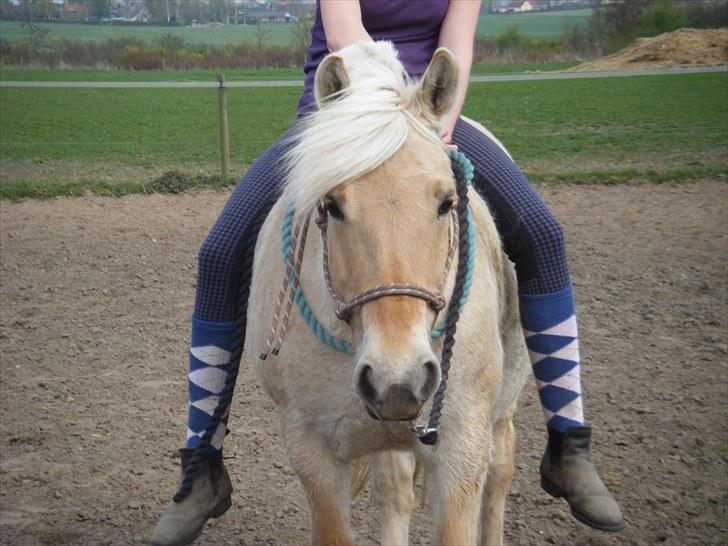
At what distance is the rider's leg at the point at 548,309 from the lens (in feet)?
9.58

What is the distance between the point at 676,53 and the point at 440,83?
85.2 feet

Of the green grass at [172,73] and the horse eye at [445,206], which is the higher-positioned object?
the horse eye at [445,206]

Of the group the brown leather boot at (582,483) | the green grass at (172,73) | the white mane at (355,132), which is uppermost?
the white mane at (355,132)

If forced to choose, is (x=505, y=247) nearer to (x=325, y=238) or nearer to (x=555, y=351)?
Result: (x=555, y=351)

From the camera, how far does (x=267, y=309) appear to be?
2.68 meters

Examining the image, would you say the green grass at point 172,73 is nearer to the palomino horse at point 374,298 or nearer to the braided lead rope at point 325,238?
the palomino horse at point 374,298

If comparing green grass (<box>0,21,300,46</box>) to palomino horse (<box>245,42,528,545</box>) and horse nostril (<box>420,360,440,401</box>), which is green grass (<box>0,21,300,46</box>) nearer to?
palomino horse (<box>245,42,528,545</box>)

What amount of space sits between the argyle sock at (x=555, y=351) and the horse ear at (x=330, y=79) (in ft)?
3.50

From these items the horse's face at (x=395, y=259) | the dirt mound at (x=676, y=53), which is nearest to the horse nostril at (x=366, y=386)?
the horse's face at (x=395, y=259)

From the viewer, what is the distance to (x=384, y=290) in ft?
6.44

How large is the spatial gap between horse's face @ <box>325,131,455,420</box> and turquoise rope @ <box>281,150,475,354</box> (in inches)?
4.8

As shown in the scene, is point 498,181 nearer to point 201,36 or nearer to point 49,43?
point 49,43

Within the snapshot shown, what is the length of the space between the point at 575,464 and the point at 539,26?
42.0m

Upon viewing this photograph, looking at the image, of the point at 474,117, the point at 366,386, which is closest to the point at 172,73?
the point at 474,117
